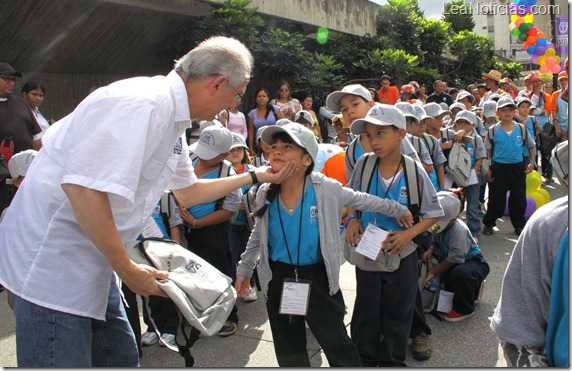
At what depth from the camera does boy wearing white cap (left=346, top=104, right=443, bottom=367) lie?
3.55m

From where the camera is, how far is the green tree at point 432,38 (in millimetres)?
21156

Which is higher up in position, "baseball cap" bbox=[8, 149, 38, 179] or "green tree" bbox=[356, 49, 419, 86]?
"green tree" bbox=[356, 49, 419, 86]

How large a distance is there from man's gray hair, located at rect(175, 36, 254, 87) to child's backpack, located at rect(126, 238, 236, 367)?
2.49 feet

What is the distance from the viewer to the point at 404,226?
3.52 metres

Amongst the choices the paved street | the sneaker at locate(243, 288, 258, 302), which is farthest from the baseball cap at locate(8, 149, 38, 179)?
the sneaker at locate(243, 288, 258, 302)

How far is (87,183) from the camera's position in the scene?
6.18 ft

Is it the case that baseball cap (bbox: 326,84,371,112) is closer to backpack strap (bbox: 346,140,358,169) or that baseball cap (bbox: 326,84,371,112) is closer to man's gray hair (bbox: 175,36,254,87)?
backpack strap (bbox: 346,140,358,169)

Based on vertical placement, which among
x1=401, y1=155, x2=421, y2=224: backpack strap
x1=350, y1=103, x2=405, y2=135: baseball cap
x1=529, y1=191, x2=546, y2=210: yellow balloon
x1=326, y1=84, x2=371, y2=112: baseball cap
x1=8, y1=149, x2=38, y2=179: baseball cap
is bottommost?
x1=529, y1=191, x2=546, y2=210: yellow balloon

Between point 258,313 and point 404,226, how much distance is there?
1.99m

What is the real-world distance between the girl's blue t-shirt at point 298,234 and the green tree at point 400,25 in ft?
51.3

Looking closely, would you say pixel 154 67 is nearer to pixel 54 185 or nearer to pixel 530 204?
pixel 530 204

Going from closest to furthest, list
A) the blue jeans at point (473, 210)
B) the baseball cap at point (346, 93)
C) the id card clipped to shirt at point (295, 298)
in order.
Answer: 1. the id card clipped to shirt at point (295, 298)
2. the baseball cap at point (346, 93)
3. the blue jeans at point (473, 210)

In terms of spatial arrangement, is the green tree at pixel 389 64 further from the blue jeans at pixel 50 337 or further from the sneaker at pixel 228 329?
the blue jeans at pixel 50 337

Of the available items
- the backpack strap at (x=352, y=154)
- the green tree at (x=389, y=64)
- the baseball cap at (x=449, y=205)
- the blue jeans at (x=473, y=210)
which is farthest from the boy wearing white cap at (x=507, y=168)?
the green tree at (x=389, y=64)
